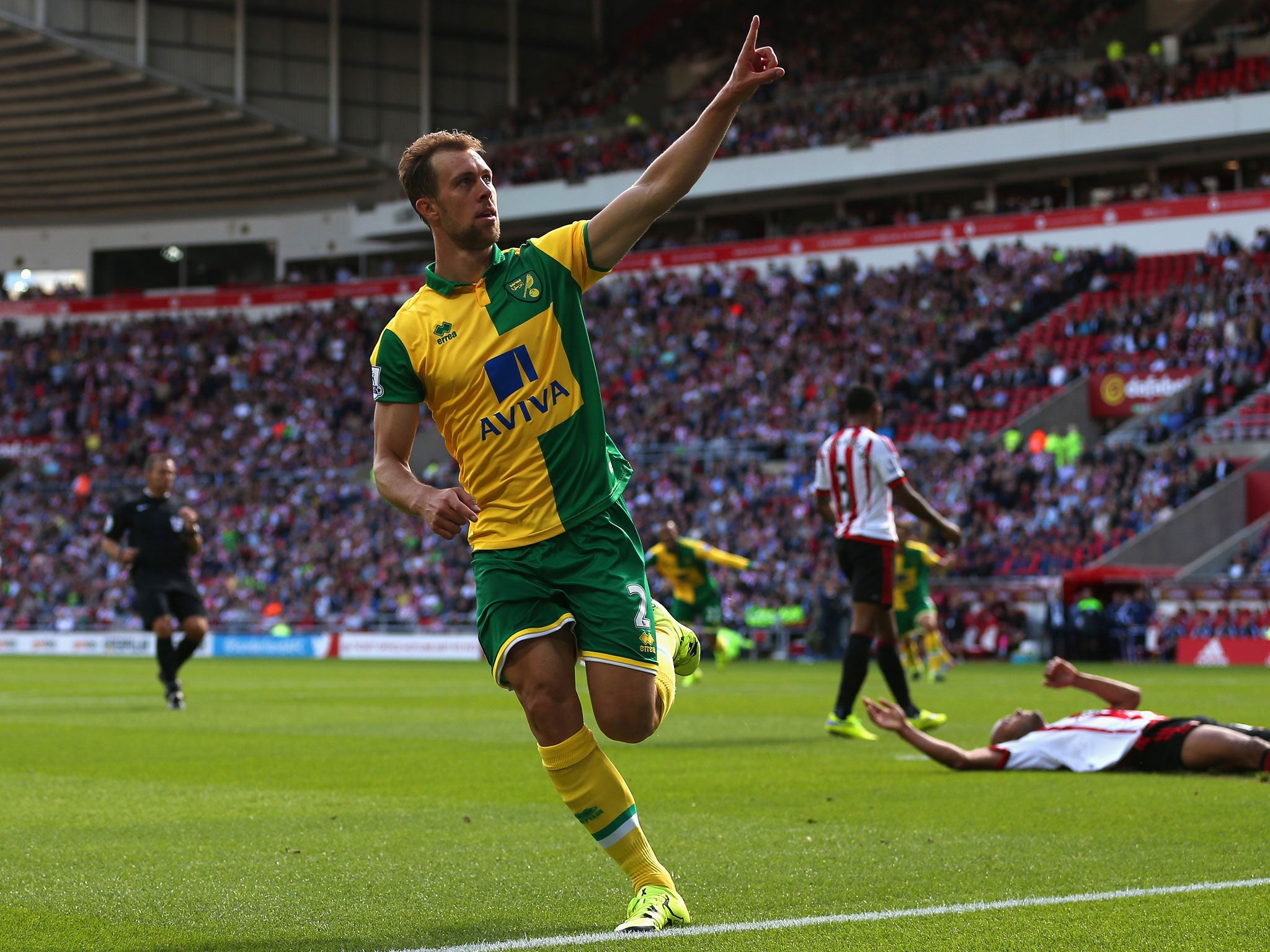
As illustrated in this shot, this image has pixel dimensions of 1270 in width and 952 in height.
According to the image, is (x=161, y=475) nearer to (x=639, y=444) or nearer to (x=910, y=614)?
(x=910, y=614)

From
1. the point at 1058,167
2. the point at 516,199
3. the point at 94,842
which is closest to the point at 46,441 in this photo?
the point at 516,199

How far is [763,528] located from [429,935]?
28898mm

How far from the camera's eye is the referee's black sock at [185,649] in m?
14.9

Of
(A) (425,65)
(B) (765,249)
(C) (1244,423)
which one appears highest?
(A) (425,65)

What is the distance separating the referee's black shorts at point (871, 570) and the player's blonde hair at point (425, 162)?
623cm

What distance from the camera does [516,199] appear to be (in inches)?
1902

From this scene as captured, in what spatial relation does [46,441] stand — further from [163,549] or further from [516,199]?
[163,549]

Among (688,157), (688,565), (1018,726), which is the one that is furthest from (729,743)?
(688,565)

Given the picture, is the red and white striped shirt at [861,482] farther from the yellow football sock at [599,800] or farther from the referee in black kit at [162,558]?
the referee in black kit at [162,558]

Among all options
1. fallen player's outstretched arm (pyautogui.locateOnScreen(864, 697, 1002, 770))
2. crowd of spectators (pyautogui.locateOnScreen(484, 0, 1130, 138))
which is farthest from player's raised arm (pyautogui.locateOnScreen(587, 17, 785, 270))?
crowd of spectators (pyautogui.locateOnScreen(484, 0, 1130, 138))

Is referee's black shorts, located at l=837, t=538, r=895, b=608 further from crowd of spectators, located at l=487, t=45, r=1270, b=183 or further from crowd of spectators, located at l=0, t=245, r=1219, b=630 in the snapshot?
crowd of spectators, located at l=487, t=45, r=1270, b=183

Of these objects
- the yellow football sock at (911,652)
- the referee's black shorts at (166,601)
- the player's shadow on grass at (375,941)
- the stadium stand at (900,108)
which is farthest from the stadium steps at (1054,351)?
the player's shadow on grass at (375,941)

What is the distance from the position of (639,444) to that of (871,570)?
2761cm

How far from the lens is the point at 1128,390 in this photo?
33.8m
